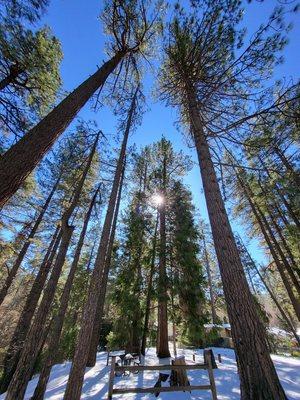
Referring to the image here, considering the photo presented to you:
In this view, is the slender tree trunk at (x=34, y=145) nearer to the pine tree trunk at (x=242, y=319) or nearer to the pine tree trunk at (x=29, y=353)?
the pine tree trunk at (x=242, y=319)

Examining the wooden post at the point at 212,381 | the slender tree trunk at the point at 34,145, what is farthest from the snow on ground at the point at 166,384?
the slender tree trunk at the point at 34,145

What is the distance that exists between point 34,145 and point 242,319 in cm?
492

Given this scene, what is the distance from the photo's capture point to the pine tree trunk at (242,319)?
3078mm

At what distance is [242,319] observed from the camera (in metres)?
3.66

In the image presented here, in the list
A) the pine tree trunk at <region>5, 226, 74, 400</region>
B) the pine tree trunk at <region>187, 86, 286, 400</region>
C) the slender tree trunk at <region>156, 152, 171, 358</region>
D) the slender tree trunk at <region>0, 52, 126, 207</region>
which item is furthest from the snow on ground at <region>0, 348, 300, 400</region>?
the slender tree trunk at <region>0, 52, 126, 207</region>

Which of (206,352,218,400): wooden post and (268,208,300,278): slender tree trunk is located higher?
(268,208,300,278): slender tree trunk

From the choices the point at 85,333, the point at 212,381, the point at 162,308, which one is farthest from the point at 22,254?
the point at 212,381

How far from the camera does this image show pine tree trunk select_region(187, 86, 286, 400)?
3.08 meters

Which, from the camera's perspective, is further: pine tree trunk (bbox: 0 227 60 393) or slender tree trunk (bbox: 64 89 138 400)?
pine tree trunk (bbox: 0 227 60 393)

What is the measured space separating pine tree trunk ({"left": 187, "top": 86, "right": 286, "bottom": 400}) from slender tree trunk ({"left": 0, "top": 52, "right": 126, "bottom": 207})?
3741 mm

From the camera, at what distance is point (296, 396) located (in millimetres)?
6254

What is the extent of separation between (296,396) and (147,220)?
10.0 m

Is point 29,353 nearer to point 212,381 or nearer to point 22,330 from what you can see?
point 212,381

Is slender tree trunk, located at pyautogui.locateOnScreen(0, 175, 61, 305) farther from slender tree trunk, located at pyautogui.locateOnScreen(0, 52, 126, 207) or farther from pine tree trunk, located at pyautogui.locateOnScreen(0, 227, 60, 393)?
slender tree trunk, located at pyautogui.locateOnScreen(0, 52, 126, 207)
